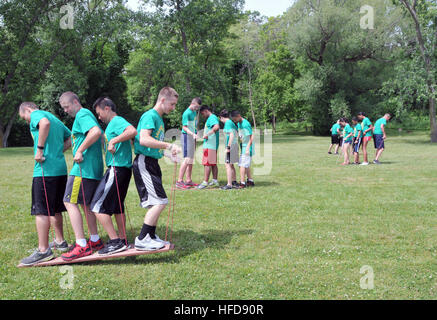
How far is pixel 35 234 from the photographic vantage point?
608 centimetres

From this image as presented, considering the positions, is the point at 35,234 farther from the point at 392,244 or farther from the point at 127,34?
the point at 127,34

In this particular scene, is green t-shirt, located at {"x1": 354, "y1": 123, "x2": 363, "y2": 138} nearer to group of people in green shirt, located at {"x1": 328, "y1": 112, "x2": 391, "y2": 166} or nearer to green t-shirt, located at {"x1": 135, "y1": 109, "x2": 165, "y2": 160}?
group of people in green shirt, located at {"x1": 328, "y1": 112, "x2": 391, "y2": 166}

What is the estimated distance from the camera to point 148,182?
4.83 m

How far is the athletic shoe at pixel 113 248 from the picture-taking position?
15.6ft

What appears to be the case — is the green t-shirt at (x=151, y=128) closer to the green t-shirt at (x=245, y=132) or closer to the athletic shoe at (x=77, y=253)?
the athletic shoe at (x=77, y=253)

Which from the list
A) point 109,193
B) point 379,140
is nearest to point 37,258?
point 109,193

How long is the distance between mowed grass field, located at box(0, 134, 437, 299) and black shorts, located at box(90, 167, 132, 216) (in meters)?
0.74

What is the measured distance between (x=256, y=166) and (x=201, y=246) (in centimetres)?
941

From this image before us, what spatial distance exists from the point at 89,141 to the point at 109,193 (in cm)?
72

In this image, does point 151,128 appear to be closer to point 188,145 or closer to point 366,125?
point 188,145

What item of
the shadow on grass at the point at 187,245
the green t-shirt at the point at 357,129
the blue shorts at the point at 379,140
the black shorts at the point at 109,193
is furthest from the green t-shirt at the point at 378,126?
the black shorts at the point at 109,193

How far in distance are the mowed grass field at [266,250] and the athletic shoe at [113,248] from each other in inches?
6.9

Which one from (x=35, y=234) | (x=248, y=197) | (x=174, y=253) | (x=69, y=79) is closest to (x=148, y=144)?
(x=174, y=253)
